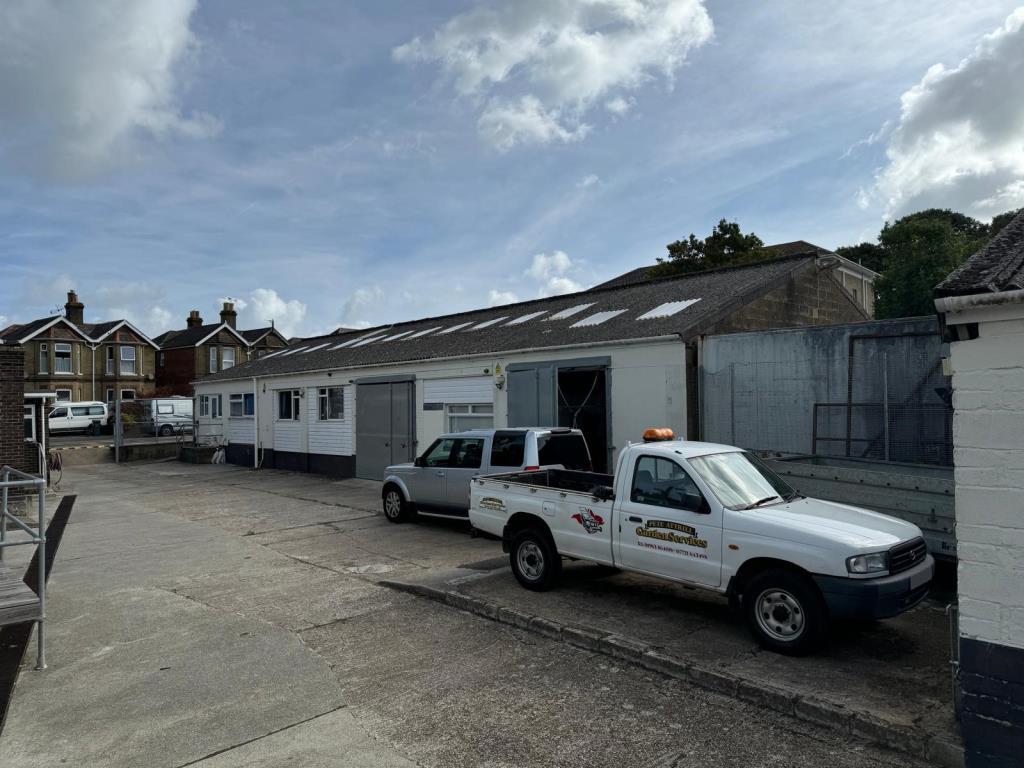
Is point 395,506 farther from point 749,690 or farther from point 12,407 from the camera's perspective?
point 12,407

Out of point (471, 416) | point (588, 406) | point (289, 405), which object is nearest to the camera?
point (588, 406)

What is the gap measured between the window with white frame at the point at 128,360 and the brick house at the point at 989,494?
184ft

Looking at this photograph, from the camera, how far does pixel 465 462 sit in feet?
37.3

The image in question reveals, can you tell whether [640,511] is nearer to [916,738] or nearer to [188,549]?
[916,738]

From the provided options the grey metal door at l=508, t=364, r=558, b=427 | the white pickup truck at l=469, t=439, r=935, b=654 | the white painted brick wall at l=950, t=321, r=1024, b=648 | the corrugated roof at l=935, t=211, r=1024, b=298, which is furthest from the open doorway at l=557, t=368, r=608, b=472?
the white painted brick wall at l=950, t=321, r=1024, b=648

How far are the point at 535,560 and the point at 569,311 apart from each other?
36.2ft

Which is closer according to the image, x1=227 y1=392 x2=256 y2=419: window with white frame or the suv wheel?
the suv wheel

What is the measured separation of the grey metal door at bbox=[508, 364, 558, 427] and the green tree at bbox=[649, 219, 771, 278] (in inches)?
711

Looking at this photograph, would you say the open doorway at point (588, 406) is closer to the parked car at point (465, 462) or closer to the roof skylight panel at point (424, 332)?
the parked car at point (465, 462)

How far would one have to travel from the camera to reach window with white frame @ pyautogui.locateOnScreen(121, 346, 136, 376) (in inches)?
1987

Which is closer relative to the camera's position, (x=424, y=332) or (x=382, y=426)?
(x=382, y=426)

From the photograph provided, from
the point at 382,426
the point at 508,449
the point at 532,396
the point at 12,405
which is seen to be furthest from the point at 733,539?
the point at 12,405

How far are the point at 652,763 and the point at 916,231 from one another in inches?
950

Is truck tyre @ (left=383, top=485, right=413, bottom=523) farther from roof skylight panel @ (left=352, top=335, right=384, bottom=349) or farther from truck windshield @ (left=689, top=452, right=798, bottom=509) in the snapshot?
roof skylight panel @ (left=352, top=335, right=384, bottom=349)
